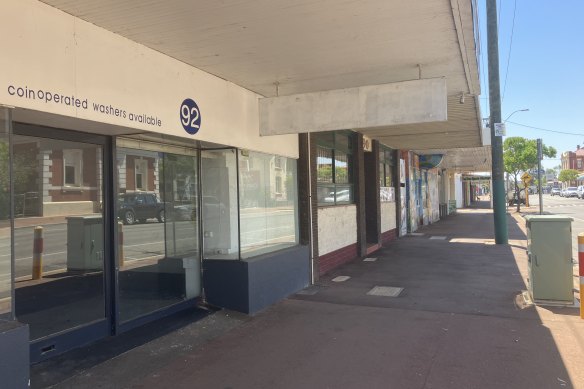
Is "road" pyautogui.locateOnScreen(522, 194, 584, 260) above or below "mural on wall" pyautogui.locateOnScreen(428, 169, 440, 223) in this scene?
below

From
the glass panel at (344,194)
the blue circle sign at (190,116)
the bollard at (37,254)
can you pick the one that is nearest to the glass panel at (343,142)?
the glass panel at (344,194)

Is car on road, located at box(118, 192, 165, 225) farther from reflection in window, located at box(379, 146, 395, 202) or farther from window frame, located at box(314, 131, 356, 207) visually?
reflection in window, located at box(379, 146, 395, 202)

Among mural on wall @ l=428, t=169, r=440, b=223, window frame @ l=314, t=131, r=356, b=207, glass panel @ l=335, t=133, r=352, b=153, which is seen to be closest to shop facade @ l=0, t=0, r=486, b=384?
window frame @ l=314, t=131, r=356, b=207

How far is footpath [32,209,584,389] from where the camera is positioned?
4379 millimetres

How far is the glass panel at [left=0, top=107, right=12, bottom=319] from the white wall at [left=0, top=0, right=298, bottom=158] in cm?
24

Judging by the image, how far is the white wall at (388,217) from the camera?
14991mm

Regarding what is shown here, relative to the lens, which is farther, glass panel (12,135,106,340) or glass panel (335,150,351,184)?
glass panel (335,150,351,184)

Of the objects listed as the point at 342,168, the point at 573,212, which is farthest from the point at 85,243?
the point at 573,212

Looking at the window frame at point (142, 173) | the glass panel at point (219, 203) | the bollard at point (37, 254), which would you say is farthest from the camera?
the glass panel at point (219, 203)

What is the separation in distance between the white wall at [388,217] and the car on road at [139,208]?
9.64 m

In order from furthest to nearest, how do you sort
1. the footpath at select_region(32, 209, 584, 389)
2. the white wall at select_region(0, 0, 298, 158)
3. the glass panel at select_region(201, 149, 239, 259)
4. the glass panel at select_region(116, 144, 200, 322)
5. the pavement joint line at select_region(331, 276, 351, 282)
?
the pavement joint line at select_region(331, 276, 351, 282) → the glass panel at select_region(201, 149, 239, 259) → the glass panel at select_region(116, 144, 200, 322) → the footpath at select_region(32, 209, 584, 389) → the white wall at select_region(0, 0, 298, 158)

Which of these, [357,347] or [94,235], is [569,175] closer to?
[357,347]

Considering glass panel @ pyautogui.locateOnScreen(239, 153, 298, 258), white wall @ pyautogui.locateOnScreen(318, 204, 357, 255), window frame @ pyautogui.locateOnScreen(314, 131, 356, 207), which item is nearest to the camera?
glass panel @ pyautogui.locateOnScreen(239, 153, 298, 258)

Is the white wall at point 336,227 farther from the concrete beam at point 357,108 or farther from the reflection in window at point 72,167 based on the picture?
the reflection in window at point 72,167
